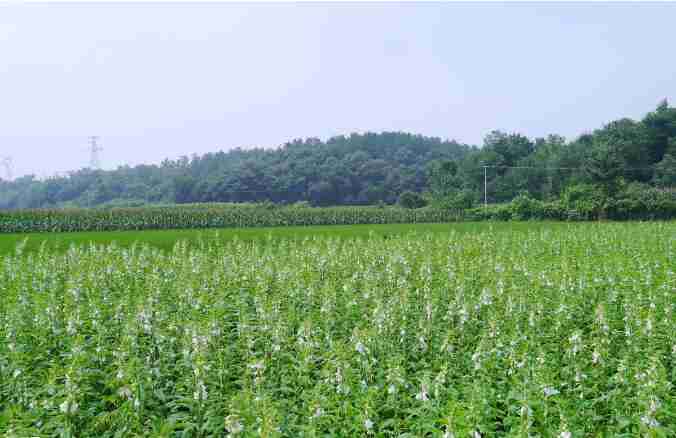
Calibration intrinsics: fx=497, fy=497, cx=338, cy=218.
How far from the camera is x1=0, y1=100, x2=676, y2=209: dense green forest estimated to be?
75.1 m

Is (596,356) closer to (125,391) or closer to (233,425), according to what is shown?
(233,425)

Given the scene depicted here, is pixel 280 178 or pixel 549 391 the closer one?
pixel 549 391

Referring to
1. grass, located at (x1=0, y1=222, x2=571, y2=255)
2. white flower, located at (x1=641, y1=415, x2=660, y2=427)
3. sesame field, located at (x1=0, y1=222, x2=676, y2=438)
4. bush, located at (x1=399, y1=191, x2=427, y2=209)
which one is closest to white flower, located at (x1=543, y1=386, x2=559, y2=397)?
sesame field, located at (x1=0, y1=222, x2=676, y2=438)

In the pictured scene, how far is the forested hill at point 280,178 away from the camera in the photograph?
9750 centimetres

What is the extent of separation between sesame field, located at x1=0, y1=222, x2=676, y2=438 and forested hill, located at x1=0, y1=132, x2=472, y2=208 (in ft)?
285

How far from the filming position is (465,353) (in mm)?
5965

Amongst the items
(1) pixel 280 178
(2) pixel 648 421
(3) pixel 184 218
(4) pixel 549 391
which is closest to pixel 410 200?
(1) pixel 280 178

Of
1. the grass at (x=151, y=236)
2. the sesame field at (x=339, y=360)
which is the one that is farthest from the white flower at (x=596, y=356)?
the grass at (x=151, y=236)

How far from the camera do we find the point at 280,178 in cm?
9781

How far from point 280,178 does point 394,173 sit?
23.1 meters

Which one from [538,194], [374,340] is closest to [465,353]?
[374,340]

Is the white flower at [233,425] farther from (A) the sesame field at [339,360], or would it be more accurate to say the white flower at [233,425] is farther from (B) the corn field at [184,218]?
(B) the corn field at [184,218]

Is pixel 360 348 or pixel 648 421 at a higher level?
pixel 360 348

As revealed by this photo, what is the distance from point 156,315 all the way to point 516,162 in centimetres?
9479
